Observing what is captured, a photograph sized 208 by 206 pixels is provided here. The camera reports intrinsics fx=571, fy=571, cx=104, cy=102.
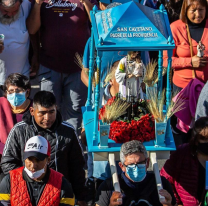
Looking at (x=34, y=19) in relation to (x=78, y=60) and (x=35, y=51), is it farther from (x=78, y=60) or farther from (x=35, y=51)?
(x=78, y=60)

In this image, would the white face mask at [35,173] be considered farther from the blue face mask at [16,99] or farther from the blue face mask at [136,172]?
the blue face mask at [16,99]

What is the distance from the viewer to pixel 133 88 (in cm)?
569

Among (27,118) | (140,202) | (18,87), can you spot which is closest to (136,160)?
(140,202)

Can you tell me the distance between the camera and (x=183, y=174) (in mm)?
5301

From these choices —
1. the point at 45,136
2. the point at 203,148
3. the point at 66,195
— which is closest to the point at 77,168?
the point at 45,136

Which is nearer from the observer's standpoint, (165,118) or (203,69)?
(165,118)

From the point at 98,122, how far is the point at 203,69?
6.22 ft

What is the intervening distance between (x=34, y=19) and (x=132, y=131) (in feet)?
7.56

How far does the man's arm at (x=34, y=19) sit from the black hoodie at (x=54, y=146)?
6.11 feet

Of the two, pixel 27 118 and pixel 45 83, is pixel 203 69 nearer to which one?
pixel 45 83

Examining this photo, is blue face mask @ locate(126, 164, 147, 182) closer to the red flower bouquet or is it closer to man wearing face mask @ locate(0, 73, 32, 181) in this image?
the red flower bouquet

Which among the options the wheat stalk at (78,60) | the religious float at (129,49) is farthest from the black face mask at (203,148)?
the wheat stalk at (78,60)

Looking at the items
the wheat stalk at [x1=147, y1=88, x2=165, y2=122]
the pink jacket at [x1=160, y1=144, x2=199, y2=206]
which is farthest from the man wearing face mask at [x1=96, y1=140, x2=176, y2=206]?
the wheat stalk at [x1=147, y1=88, x2=165, y2=122]

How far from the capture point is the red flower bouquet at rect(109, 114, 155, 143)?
5.38 meters
